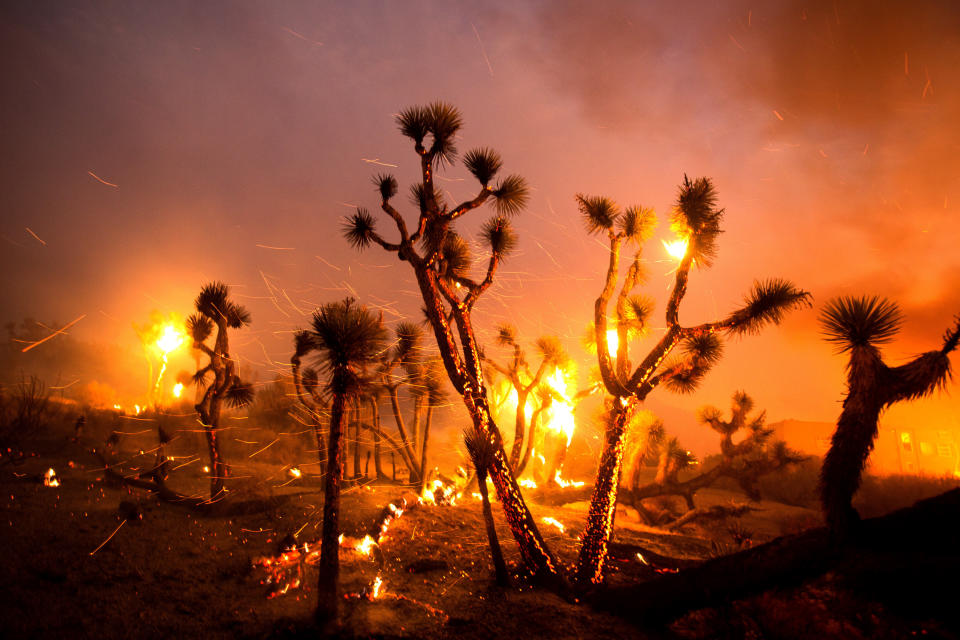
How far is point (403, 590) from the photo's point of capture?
5.85 metres

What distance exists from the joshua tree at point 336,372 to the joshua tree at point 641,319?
13.6 feet

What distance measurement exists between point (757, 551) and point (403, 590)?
5.11 metres

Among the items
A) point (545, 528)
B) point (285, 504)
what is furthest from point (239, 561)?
point (545, 528)

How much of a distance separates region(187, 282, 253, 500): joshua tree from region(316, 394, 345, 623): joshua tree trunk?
6032 millimetres

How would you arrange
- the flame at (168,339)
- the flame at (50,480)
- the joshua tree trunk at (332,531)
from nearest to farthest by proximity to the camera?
the joshua tree trunk at (332,531)
the flame at (50,480)
the flame at (168,339)

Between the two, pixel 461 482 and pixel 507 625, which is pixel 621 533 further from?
pixel 507 625

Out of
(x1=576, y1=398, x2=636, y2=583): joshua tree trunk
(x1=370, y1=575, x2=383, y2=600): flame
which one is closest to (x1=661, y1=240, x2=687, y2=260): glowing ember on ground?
(x1=576, y1=398, x2=636, y2=583): joshua tree trunk

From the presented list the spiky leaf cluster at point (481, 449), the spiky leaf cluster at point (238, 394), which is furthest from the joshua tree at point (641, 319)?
the spiky leaf cluster at point (238, 394)

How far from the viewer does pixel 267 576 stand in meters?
6.05

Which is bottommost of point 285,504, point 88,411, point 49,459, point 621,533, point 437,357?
point 621,533

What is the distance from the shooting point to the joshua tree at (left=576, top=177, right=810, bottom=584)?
6.25 meters

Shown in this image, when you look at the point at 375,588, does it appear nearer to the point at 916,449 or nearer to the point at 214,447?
the point at 214,447

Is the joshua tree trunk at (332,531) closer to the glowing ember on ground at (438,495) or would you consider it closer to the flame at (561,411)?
the glowing ember on ground at (438,495)

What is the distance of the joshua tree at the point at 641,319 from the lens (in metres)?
6.25
